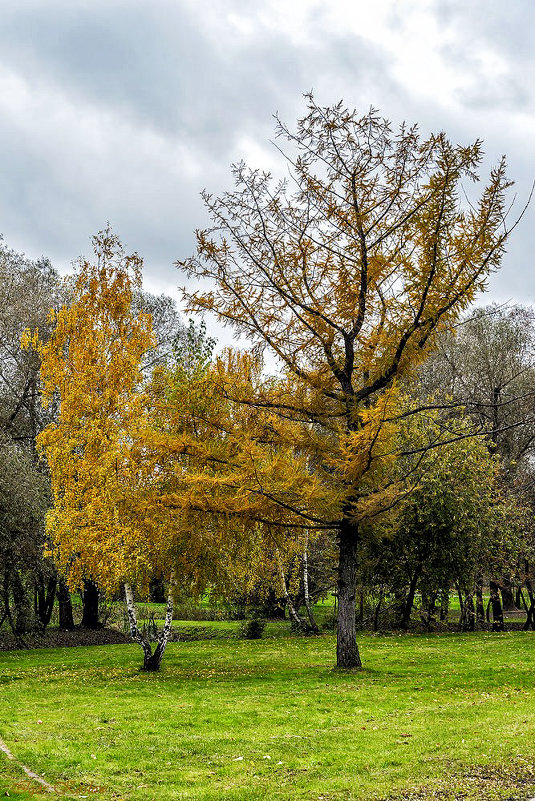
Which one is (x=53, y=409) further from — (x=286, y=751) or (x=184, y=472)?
(x=286, y=751)

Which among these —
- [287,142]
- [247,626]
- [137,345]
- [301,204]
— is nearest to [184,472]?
[137,345]

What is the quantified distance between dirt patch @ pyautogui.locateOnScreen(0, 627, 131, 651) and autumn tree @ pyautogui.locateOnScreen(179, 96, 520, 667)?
1337 centimetres

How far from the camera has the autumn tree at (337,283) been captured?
12.8 m

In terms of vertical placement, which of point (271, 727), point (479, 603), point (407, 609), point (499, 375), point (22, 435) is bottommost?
point (479, 603)

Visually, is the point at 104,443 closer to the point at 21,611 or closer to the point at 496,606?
the point at 21,611

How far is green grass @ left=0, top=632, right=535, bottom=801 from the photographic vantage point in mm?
6348

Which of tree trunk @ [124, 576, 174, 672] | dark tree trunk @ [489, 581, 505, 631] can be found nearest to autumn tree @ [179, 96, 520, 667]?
tree trunk @ [124, 576, 174, 672]

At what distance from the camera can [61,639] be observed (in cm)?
2412

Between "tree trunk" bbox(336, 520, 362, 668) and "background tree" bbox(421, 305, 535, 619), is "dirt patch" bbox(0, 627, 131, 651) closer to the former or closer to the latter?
"tree trunk" bbox(336, 520, 362, 668)

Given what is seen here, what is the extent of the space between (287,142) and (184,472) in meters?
7.13

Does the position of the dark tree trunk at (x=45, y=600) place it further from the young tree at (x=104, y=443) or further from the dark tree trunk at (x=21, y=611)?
the young tree at (x=104, y=443)

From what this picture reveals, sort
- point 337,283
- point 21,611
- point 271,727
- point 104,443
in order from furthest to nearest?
point 21,611, point 104,443, point 337,283, point 271,727

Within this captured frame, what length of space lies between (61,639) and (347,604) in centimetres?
1430

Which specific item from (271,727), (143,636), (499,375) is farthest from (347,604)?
(499,375)
